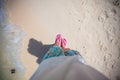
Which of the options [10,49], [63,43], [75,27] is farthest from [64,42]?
[10,49]

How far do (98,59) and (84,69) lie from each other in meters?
0.55

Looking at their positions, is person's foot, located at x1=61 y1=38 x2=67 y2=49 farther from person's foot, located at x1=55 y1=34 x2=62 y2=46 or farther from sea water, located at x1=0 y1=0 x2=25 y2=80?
sea water, located at x1=0 y1=0 x2=25 y2=80

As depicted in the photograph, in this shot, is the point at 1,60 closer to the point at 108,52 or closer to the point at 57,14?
the point at 57,14

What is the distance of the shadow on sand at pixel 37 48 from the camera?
0.93 m

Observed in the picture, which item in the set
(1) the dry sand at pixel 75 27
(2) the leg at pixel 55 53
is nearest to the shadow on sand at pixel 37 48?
(1) the dry sand at pixel 75 27

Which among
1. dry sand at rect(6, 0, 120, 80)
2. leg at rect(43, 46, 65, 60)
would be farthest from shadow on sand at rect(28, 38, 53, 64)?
leg at rect(43, 46, 65, 60)

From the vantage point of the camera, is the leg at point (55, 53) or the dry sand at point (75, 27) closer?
the leg at point (55, 53)

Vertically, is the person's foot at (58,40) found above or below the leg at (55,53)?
above

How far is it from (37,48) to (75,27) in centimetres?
25

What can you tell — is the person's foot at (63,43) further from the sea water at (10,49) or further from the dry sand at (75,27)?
the sea water at (10,49)

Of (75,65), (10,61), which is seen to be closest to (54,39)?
(10,61)

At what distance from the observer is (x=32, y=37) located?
936mm

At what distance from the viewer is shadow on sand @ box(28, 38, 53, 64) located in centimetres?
93

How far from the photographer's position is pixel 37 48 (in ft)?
3.10
